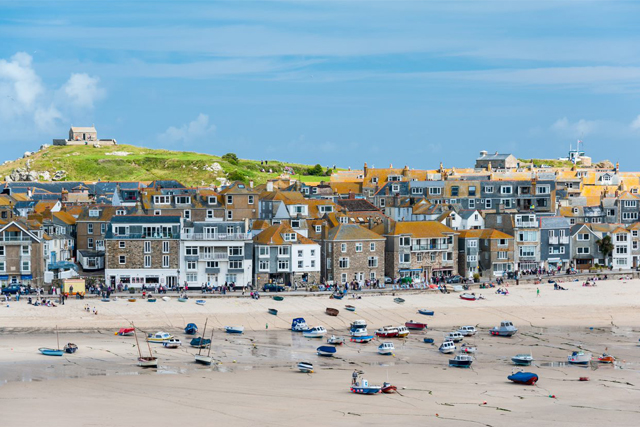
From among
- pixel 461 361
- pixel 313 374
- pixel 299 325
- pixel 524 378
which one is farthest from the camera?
pixel 299 325

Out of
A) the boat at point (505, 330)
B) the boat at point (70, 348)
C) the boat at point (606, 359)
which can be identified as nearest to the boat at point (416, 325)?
the boat at point (505, 330)

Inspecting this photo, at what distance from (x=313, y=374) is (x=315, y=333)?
10.4 meters

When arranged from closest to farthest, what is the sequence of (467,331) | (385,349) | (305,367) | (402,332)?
(305,367) < (385,349) < (402,332) < (467,331)

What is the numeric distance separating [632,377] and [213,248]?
3306cm

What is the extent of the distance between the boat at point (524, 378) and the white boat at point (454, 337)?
10390mm

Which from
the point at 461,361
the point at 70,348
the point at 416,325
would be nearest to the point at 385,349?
the point at 461,361

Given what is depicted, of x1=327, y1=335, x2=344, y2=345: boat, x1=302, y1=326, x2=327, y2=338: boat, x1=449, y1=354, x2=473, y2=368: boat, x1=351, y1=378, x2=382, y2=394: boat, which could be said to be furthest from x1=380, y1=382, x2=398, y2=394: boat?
x1=302, y1=326, x2=327, y2=338: boat

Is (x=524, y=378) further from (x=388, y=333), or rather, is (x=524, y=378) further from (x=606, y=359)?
(x=388, y=333)

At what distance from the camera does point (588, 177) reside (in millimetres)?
138125

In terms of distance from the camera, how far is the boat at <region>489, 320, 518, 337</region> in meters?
59.7

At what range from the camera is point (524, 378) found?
152 ft

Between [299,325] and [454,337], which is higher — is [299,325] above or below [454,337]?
above

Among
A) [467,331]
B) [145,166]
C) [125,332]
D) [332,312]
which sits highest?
[145,166]

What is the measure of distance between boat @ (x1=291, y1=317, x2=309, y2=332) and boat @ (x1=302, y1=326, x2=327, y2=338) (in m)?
0.83
